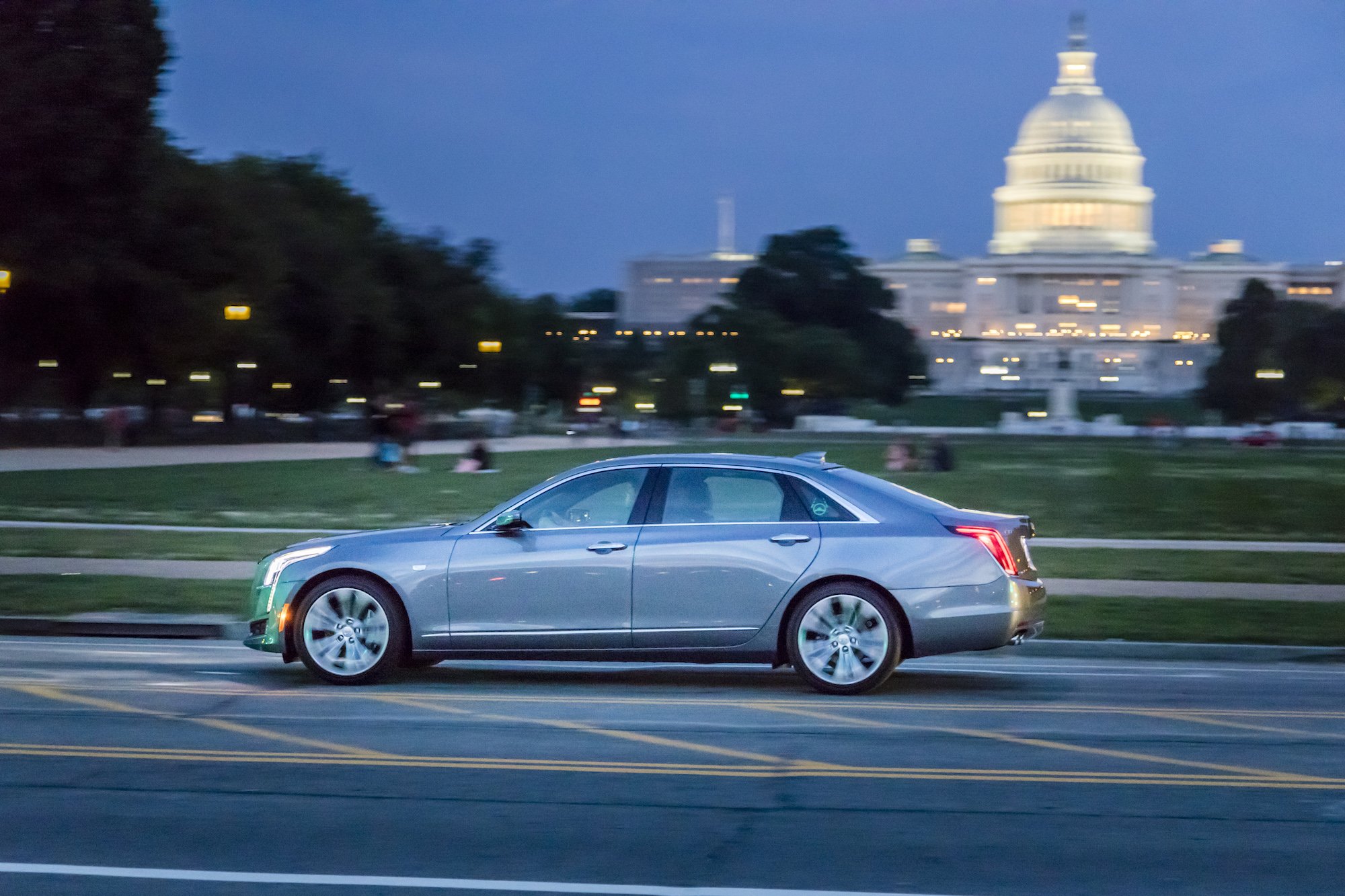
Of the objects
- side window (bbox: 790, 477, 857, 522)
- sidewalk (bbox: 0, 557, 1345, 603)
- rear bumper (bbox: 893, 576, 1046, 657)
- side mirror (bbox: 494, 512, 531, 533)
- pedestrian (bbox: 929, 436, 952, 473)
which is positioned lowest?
sidewalk (bbox: 0, 557, 1345, 603)

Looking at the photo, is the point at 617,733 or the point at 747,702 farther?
the point at 747,702

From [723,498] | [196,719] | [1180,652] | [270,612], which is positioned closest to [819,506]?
[723,498]

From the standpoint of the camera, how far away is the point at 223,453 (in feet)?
159

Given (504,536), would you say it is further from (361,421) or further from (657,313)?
(657,313)

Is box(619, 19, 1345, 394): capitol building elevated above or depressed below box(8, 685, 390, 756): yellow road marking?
above

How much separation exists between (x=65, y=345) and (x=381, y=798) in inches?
1855

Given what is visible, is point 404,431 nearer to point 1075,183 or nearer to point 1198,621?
point 1198,621

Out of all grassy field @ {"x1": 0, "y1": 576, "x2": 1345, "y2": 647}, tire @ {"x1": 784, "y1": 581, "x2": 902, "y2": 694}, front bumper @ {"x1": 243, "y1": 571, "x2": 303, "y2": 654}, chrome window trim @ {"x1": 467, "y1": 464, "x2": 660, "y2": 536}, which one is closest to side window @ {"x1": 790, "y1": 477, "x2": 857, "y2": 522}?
tire @ {"x1": 784, "y1": 581, "x2": 902, "y2": 694}

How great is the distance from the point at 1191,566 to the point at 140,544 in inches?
507

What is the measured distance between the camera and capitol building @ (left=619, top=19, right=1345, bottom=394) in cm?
17388

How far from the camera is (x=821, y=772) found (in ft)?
26.1

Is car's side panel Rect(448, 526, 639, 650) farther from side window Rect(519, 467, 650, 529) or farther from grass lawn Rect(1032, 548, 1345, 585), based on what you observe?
grass lawn Rect(1032, 548, 1345, 585)

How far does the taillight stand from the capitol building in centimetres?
16198

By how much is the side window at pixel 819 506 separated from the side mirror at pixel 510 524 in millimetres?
1652
